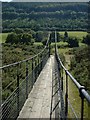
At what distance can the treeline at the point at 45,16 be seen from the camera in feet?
320

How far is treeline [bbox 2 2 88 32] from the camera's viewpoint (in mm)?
97688

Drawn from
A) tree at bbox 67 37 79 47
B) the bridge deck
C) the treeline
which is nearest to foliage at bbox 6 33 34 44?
tree at bbox 67 37 79 47

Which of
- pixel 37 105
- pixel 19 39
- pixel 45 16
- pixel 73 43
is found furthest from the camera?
pixel 45 16

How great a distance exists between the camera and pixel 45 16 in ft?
371

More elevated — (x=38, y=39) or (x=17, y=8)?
(x=17, y=8)

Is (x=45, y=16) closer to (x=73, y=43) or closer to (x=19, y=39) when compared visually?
(x=19, y=39)

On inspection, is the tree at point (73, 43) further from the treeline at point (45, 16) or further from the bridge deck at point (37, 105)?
the bridge deck at point (37, 105)

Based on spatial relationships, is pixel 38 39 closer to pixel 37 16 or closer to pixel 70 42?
pixel 70 42

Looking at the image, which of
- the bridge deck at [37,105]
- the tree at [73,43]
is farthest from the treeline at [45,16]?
the bridge deck at [37,105]

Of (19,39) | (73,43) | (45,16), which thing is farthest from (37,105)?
(45,16)

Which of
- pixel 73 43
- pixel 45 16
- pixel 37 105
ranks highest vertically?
pixel 45 16

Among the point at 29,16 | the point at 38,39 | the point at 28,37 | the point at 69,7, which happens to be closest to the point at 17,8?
the point at 29,16

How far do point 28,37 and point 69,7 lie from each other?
53.8m

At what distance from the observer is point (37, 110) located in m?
5.57
